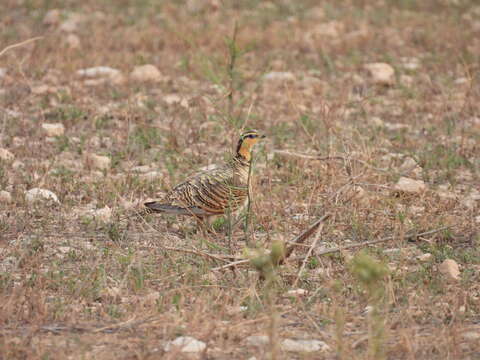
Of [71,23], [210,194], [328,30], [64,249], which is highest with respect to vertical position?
[71,23]

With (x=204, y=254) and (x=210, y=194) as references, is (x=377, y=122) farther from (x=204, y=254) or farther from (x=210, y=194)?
(x=204, y=254)

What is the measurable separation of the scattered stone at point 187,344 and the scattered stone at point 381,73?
628 centimetres

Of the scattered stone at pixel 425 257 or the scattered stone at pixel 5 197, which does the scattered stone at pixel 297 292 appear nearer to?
the scattered stone at pixel 425 257

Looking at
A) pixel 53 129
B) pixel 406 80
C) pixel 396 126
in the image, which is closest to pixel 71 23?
pixel 53 129

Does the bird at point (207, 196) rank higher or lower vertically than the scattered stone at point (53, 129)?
higher

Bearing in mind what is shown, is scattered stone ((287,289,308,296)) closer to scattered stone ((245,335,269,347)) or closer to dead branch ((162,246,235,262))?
dead branch ((162,246,235,262))

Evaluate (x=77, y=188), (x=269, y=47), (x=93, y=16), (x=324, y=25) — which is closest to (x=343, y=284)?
(x=77, y=188)

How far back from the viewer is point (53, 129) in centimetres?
780

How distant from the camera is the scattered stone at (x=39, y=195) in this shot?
6184 mm

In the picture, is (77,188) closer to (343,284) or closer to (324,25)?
(343,284)

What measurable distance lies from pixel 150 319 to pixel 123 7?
921 cm

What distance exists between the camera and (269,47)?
11.1 m

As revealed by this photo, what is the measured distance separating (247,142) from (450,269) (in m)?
1.92

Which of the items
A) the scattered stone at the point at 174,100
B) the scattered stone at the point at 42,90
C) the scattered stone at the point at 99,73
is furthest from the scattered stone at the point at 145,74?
the scattered stone at the point at 42,90
